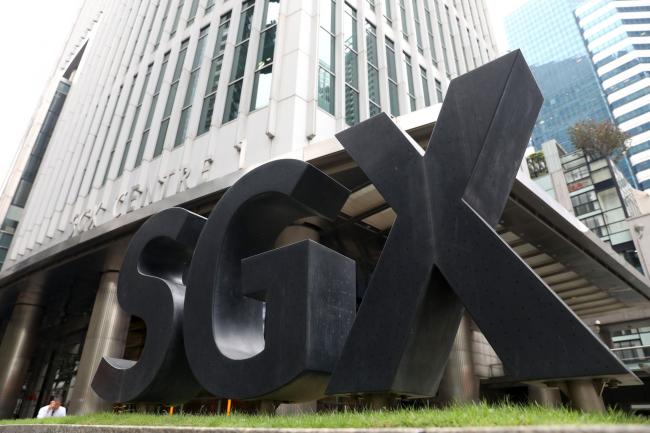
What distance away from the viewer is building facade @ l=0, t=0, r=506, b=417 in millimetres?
13047

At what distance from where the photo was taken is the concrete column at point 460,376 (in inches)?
574

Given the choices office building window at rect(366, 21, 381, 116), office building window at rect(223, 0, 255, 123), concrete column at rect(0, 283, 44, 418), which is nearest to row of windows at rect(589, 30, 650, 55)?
office building window at rect(366, 21, 381, 116)

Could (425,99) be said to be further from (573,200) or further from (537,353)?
(573,200)

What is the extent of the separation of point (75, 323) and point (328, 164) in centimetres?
1963

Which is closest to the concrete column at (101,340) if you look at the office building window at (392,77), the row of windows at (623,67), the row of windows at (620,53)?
the office building window at (392,77)

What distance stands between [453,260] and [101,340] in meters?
13.1

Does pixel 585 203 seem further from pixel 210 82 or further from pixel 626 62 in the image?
pixel 626 62

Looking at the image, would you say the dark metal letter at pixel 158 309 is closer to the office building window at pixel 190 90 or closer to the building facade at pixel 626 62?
the office building window at pixel 190 90

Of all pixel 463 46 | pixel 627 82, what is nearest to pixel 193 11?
pixel 463 46

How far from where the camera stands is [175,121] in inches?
643

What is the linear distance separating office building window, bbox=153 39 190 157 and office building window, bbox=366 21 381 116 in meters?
7.89

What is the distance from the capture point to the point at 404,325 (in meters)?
4.15

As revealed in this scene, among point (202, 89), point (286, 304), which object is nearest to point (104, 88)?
point (202, 89)

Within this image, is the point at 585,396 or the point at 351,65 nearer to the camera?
Result: the point at 585,396
